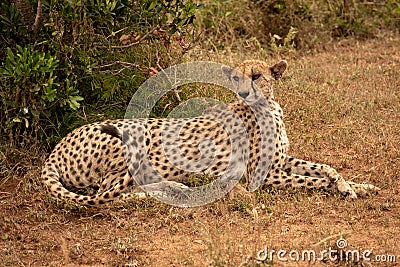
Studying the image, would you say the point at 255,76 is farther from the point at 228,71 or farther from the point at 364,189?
the point at 364,189

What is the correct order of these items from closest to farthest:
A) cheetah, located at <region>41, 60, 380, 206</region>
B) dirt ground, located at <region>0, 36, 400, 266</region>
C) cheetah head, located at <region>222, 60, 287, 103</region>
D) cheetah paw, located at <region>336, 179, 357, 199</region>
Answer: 1. dirt ground, located at <region>0, 36, 400, 266</region>
2. cheetah paw, located at <region>336, 179, 357, 199</region>
3. cheetah, located at <region>41, 60, 380, 206</region>
4. cheetah head, located at <region>222, 60, 287, 103</region>

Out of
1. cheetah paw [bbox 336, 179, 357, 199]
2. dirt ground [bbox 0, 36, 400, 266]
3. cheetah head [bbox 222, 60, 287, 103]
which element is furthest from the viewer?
cheetah head [bbox 222, 60, 287, 103]

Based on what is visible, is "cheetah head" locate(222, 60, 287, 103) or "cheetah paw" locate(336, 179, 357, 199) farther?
"cheetah head" locate(222, 60, 287, 103)

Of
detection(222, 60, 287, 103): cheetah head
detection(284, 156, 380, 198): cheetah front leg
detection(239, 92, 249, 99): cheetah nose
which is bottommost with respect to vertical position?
detection(284, 156, 380, 198): cheetah front leg

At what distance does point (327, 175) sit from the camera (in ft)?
18.2

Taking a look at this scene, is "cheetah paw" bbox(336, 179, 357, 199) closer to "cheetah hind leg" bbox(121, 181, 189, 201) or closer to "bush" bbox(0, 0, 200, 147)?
"cheetah hind leg" bbox(121, 181, 189, 201)

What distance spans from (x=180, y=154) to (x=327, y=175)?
114cm

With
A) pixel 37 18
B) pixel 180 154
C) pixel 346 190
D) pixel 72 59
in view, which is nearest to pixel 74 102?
pixel 72 59

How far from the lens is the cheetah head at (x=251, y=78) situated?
5691 millimetres

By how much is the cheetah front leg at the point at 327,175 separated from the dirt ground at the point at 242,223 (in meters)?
0.09

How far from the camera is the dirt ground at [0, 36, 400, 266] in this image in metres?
4.39

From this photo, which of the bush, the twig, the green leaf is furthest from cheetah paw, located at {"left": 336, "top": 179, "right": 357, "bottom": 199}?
the twig

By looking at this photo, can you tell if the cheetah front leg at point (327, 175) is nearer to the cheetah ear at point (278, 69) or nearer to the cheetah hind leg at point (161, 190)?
the cheetah ear at point (278, 69)

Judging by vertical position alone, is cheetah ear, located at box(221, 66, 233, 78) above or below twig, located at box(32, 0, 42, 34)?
below
